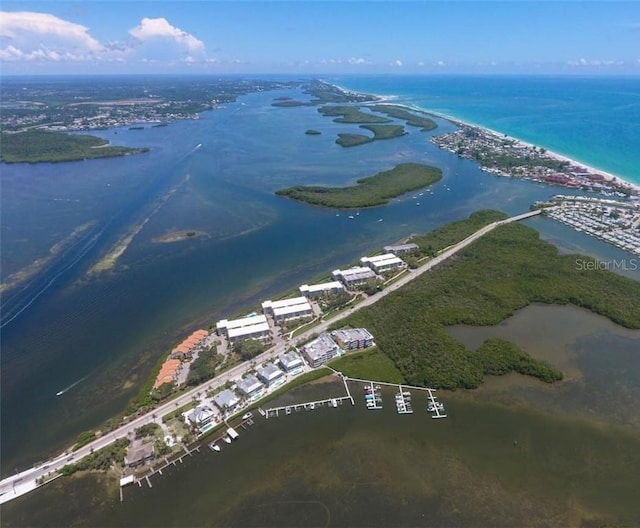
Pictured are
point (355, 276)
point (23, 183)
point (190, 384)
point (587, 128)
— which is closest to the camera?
point (190, 384)

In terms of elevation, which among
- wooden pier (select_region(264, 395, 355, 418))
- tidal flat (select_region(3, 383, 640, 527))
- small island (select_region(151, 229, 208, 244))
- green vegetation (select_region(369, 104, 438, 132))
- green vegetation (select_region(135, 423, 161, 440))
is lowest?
tidal flat (select_region(3, 383, 640, 527))

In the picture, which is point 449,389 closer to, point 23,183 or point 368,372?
point 368,372

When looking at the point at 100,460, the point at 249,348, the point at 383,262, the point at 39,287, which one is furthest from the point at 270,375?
the point at 39,287

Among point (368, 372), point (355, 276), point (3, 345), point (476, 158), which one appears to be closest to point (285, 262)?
point (355, 276)

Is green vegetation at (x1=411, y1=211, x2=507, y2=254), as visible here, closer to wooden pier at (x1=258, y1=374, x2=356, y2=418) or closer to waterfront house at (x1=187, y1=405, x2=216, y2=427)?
wooden pier at (x1=258, y1=374, x2=356, y2=418)

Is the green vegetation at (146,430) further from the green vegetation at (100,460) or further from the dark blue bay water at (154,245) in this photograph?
the dark blue bay water at (154,245)

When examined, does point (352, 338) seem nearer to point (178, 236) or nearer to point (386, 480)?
point (386, 480)

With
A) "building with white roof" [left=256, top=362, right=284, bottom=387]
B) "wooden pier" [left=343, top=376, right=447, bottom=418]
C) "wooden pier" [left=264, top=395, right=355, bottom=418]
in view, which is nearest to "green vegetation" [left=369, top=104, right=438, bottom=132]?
"wooden pier" [left=343, top=376, right=447, bottom=418]
